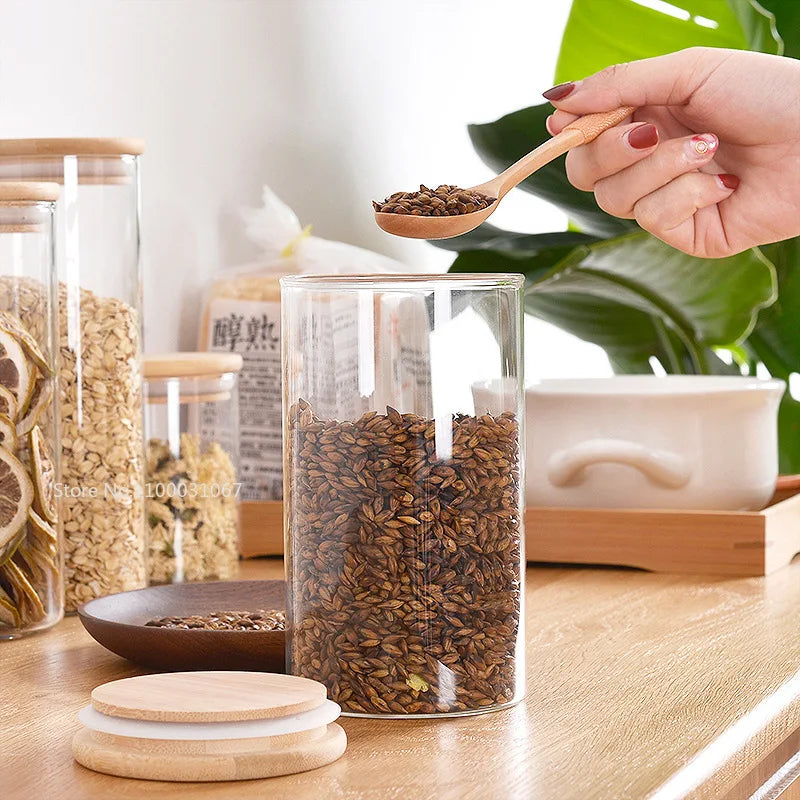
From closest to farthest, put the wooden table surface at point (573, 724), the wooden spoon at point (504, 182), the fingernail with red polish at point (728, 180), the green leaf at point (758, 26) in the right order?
the wooden table surface at point (573, 724), the wooden spoon at point (504, 182), the fingernail with red polish at point (728, 180), the green leaf at point (758, 26)

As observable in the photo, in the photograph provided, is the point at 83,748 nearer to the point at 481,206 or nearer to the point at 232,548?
the point at 481,206

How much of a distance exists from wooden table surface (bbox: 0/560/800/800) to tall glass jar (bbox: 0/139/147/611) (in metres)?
0.07

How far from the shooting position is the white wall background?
1.22 m

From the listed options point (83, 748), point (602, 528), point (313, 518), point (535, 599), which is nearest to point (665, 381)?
point (602, 528)

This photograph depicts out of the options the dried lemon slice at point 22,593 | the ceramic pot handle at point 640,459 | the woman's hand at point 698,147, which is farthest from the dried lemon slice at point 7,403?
the ceramic pot handle at point 640,459

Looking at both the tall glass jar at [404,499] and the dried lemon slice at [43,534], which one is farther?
the dried lemon slice at [43,534]

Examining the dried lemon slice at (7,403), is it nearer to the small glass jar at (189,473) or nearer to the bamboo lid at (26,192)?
the bamboo lid at (26,192)

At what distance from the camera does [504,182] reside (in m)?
0.85

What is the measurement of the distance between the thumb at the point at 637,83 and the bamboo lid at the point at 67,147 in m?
0.33

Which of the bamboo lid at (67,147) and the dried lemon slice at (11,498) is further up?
the bamboo lid at (67,147)

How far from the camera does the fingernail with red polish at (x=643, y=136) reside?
0.92m

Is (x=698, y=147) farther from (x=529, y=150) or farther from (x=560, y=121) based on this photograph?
(x=529, y=150)

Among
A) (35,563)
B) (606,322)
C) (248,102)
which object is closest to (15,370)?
(35,563)

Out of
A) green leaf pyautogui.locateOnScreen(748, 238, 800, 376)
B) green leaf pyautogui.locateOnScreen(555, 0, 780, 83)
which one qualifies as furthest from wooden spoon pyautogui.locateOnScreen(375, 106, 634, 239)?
green leaf pyautogui.locateOnScreen(555, 0, 780, 83)
